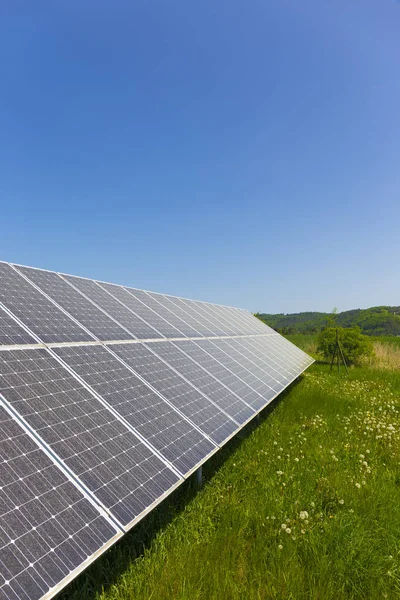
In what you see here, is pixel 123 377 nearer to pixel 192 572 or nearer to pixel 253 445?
pixel 192 572

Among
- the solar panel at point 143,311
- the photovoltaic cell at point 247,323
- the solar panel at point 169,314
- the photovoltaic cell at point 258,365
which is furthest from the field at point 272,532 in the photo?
the photovoltaic cell at point 247,323

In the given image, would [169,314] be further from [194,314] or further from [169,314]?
[194,314]

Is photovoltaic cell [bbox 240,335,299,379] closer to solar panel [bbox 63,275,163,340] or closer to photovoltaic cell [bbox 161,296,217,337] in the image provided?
photovoltaic cell [bbox 161,296,217,337]

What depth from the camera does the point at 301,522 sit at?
5.34 meters

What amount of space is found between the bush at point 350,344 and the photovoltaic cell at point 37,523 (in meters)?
25.9

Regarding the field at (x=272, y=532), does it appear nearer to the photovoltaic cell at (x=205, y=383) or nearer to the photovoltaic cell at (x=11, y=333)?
the photovoltaic cell at (x=205, y=383)

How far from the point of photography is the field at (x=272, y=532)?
4.07 metres

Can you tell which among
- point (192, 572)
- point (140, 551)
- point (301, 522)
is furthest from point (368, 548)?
point (140, 551)

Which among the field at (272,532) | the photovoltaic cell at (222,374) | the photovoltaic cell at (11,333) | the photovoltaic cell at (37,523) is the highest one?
the photovoltaic cell at (11,333)

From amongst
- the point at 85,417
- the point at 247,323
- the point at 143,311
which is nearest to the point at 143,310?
the point at 143,311

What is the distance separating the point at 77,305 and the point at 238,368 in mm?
4879

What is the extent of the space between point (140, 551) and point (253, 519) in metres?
1.78

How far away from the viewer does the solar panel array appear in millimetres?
2891

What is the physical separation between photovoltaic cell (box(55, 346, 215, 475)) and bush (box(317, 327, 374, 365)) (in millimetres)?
23483
